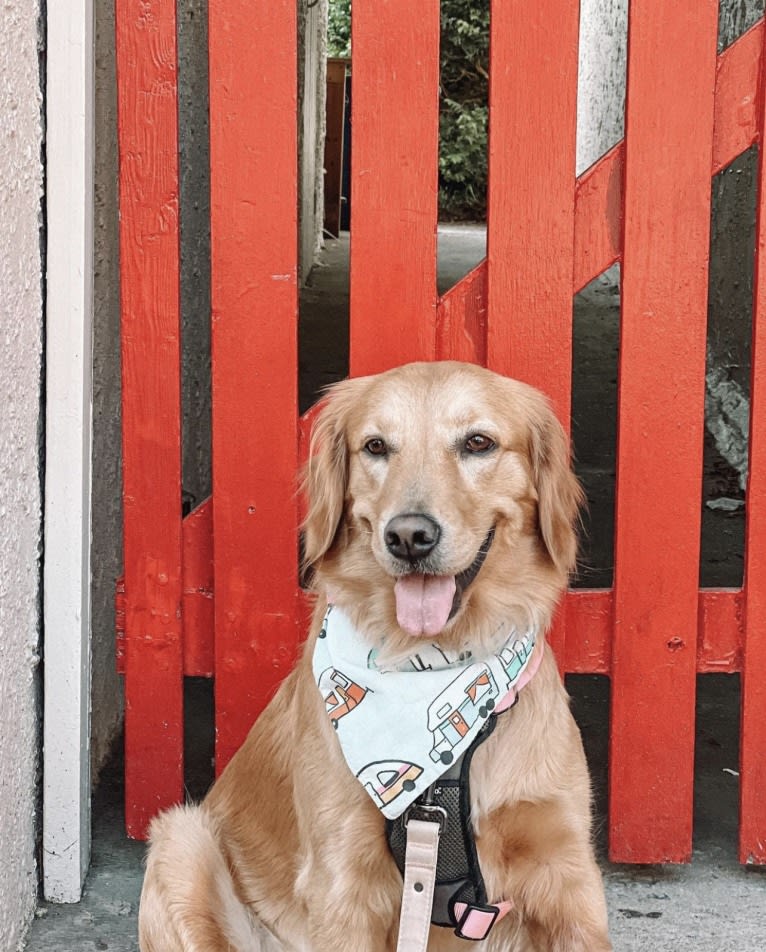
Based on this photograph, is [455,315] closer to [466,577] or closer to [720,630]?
[466,577]

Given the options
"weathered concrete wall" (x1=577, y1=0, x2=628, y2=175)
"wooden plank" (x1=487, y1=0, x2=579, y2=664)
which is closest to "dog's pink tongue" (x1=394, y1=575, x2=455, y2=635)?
"wooden plank" (x1=487, y1=0, x2=579, y2=664)

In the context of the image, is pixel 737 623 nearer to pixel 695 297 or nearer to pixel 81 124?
pixel 695 297

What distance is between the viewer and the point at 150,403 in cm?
295

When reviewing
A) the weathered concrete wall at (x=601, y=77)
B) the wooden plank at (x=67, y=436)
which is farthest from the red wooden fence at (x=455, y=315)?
the weathered concrete wall at (x=601, y=77)

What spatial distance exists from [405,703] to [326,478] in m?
0.48

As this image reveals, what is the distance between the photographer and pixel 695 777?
11.7ft

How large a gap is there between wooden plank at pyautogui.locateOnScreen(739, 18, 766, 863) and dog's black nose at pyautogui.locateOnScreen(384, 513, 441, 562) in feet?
3.35

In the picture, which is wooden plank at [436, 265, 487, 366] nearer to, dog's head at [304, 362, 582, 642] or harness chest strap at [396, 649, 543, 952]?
dog's head at [304, 362, 582, 642]

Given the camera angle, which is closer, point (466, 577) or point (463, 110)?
point (466, 577)

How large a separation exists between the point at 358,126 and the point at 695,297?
0.85m

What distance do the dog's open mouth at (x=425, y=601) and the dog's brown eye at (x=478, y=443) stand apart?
0.21 meters

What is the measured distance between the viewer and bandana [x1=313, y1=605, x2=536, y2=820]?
7.43 feet

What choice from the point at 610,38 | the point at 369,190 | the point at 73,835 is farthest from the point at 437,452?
the point at 610,38

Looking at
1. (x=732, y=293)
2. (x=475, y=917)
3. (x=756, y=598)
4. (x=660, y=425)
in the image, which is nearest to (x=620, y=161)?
(x=660, y=425)
